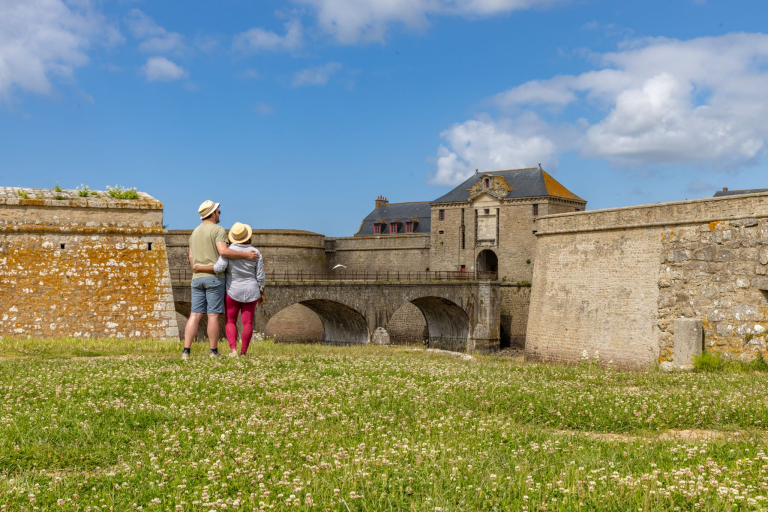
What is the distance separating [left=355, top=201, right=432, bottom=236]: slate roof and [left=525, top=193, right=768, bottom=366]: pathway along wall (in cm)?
2950

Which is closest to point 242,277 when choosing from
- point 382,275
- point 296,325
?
point 296,325

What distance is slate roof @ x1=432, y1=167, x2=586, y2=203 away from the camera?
46250 mm

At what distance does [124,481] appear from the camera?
433cm

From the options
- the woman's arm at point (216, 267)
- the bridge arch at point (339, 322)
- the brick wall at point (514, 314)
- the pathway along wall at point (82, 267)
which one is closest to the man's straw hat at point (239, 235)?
the woman's arm at point (216, 267)

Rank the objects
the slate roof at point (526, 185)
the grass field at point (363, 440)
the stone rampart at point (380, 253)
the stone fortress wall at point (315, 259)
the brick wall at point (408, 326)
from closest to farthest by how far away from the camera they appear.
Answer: the grass field at point (363, 440)
the stone fortress wall at point (315, 259)
the slate roof at point (526, 185)
the brick wall at point (408, 326)
the stone rampart at point (380, 253)

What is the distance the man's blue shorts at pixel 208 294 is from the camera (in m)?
10.3

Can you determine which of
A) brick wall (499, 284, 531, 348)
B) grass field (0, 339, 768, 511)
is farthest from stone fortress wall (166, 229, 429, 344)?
grass field (0, 339, 768, 511)

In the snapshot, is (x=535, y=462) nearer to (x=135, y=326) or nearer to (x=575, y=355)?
(x=135, y=326)

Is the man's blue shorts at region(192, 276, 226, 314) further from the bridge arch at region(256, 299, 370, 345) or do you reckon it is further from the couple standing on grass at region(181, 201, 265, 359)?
the bridge arch at region(256, 299, 370, 345)

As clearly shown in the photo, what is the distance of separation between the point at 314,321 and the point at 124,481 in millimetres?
43303

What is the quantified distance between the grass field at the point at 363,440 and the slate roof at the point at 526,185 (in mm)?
37800

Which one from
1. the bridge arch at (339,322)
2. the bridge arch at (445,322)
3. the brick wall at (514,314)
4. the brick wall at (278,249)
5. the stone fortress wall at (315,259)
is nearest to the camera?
the bridge arch at (339,322)

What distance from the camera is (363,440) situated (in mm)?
5418

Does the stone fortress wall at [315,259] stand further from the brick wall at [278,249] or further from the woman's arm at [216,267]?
the woman's arm at [216,267]
